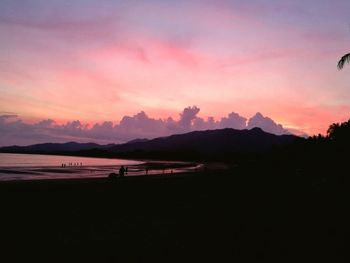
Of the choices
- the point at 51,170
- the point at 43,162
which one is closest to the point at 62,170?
the point at 51,170

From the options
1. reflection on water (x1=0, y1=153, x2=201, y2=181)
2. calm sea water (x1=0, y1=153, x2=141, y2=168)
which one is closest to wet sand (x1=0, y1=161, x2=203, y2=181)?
reflection on water (x1=0, y1=153, x2=201, y2=181)

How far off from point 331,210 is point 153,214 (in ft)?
28.7

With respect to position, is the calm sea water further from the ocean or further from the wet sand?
the wet sand

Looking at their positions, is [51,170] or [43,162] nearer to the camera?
[51,170]

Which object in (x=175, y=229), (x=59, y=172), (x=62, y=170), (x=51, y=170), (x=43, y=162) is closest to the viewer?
(x=175, y=229)

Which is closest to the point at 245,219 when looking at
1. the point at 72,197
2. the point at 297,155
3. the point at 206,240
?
the point at 206,240

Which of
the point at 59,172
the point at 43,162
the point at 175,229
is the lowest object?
the point at 175,229

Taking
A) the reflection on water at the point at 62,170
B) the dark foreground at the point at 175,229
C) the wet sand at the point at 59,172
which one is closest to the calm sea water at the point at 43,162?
the reflection on water at the point at 62,170

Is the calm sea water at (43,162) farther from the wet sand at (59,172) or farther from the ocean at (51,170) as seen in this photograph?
the wet sand at (59,172)

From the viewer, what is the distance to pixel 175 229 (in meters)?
12.6

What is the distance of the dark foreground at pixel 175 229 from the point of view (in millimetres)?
9477

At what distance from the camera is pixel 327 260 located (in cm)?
905

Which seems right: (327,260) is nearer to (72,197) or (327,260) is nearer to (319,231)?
(319,231)

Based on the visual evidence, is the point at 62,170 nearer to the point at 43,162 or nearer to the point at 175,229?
the point at 43,162
